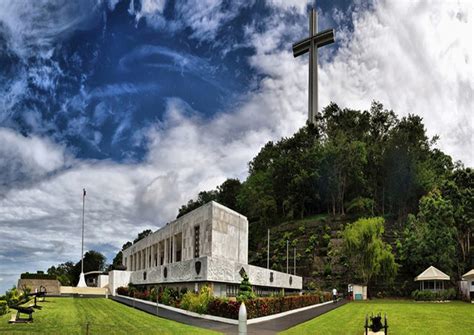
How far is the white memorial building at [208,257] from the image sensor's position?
101 ft

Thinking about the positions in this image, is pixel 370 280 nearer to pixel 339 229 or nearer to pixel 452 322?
pixel 339 229

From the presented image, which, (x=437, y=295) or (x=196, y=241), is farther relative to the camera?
(x=437, y=295)

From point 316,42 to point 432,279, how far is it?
4340cm

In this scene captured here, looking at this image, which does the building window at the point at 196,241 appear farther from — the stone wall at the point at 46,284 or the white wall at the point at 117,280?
the stone wall at the point at 46,284

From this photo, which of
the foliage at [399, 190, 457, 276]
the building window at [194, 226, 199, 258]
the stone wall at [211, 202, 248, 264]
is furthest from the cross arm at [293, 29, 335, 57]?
the building window at [194, 226, 199, 258]

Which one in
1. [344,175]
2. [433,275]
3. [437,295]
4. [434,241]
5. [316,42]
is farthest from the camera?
[316,42]

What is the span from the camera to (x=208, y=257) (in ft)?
97.2

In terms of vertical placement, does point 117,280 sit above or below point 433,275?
below

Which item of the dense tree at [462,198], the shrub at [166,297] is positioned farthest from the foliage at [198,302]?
the dense tree at [462,198]

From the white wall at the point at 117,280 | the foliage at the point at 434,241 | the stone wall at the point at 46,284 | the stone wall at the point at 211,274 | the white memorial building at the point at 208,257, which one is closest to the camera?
the stone wall at the point at 211,274

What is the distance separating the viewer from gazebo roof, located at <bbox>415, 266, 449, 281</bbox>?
4928 centimetres

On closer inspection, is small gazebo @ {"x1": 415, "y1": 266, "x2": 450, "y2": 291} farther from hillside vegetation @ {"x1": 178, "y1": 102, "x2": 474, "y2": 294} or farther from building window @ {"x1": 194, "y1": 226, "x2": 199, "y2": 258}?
building window @ {"x1": 194, "y1": 226, "x2": 199, "y2": 258}

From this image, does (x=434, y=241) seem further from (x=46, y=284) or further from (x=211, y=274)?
(x=46, y=284)

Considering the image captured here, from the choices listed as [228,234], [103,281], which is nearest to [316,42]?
[103,281]
